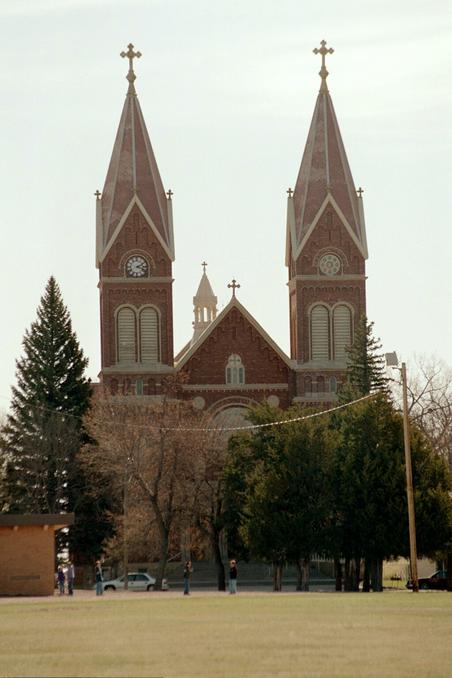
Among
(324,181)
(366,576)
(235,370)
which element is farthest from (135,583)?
(324,181)

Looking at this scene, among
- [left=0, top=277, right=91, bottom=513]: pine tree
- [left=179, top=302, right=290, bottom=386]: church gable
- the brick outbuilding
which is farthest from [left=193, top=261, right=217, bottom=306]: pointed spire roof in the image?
the brick outbuilding

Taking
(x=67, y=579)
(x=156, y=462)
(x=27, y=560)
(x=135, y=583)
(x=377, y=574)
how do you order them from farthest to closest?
1. (x=135, y=583)
2. (x=156, y=462)
3. (x=377, y=574)
4. (x=67, y=579)
5. (x=27, y=560)

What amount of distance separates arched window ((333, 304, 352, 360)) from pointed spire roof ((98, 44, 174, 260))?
30.8ft

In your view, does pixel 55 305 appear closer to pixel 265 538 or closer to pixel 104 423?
Answer: pixel 104 423

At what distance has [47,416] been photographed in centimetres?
8206

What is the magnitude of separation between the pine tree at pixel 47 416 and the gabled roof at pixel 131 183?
465 cm

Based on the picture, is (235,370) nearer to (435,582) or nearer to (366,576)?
(435,582)

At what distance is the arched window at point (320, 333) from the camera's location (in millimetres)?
90625

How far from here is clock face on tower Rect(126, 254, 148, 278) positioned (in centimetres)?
8975

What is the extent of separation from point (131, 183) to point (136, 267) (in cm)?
443

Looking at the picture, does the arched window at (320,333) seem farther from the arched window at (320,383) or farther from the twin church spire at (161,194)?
the twin church spire at (161,194)

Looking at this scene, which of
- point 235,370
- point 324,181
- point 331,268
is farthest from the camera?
point 235,370

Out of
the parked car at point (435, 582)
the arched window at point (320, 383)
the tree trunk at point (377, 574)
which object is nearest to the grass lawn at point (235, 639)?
the tree trunk at point (377, 574)

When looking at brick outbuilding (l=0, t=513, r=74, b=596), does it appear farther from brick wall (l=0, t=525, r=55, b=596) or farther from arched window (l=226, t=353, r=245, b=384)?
arched window (l=226, t=353, r=245, b=384)
